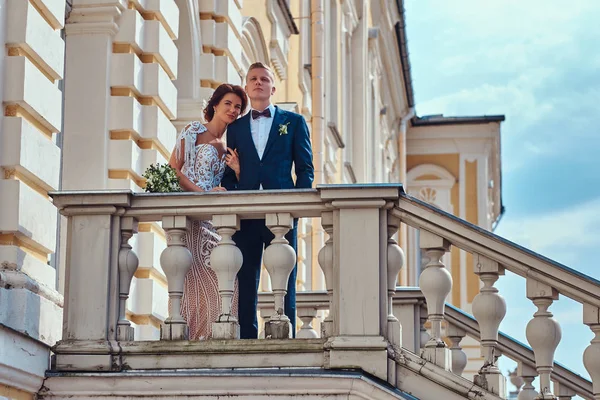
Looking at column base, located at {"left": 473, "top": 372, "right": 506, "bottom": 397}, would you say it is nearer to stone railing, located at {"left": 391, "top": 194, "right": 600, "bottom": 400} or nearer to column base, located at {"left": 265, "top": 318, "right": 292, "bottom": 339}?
stone railing, located at {"left": 391, "top": 194, "right": 600, "bottom": 400}

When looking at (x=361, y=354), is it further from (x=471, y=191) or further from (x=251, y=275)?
(x=471, y=191)

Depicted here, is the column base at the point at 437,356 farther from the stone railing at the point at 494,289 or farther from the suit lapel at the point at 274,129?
the suit lapel at the point at 274,129

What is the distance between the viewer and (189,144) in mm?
7270

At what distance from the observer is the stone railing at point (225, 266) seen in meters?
6.14

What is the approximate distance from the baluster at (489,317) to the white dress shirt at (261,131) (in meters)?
1.43

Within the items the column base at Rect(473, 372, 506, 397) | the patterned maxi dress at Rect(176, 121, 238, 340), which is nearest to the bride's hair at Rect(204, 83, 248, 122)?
the patterned maxi dress at Rect(176, 121, 238, 340)

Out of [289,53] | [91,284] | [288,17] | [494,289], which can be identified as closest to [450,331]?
[494,289]

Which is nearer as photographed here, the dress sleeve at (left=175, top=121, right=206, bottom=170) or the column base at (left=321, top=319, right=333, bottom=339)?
the column base at (left=321, top=319, right=333, bottom=339)

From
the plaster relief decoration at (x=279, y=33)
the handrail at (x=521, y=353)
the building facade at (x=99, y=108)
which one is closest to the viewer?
the building facade at (x=99, y=108)

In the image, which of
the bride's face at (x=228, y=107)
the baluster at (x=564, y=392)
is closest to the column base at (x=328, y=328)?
the bride's face at (x=228, y=107)

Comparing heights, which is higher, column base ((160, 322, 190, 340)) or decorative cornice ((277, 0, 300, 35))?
decorative cornice ((277, 0, 300, 35))

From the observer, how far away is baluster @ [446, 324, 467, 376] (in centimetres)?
778

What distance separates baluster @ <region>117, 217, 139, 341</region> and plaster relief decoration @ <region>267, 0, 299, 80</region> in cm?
723

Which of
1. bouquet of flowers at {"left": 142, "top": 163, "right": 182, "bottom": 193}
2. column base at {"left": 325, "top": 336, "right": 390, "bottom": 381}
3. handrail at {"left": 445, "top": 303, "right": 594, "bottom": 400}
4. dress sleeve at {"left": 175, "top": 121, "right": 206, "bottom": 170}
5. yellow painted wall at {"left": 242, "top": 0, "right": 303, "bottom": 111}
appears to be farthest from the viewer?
yellow painted wall at {"left": 242, "top": 0, "right": 303, "bottom": 111}
